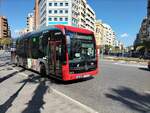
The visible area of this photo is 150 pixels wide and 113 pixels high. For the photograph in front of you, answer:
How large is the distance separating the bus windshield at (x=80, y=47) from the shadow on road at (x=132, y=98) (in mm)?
2556

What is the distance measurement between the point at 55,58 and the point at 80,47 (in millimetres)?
1417

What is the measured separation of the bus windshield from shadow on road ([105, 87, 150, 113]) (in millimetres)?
2556

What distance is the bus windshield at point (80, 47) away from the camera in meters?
11.3

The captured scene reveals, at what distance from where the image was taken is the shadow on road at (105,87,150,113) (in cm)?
727

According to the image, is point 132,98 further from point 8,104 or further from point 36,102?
point 8,104

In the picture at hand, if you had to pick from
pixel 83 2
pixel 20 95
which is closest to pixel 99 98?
pixel 20 95

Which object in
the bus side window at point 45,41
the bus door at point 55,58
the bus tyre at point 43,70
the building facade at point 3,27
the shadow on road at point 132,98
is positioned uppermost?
the building facade at point 3,27

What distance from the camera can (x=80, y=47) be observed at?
11797 mm

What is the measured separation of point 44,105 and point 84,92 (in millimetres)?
2597

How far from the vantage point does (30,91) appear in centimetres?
973

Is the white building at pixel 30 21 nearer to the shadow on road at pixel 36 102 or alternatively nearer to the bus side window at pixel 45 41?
the bus side window at pixel 45 41

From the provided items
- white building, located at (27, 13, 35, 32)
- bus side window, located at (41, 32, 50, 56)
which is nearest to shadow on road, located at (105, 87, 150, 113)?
bus side window, located at (41, 32, 50, 56)

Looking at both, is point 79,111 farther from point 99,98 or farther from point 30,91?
point 30,91

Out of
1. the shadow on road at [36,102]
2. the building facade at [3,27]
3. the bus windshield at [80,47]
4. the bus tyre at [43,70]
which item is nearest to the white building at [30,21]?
the building facade at [3,27]
